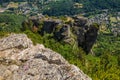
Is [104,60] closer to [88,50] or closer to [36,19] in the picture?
[88,50]

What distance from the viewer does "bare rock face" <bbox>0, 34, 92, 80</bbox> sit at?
34344 mm

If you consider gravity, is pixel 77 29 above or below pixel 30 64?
below

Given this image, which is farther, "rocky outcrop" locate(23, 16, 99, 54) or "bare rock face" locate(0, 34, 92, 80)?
"rocky outcrop" locate(23, 16, 99, 54)

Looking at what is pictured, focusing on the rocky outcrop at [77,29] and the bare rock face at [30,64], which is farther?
the rocky outcrop at [77,29]

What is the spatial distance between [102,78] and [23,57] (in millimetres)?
38493

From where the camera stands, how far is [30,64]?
3647cm

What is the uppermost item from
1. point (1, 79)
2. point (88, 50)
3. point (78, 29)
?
point (1, 79)

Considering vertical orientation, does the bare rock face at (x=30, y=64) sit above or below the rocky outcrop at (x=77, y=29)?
above

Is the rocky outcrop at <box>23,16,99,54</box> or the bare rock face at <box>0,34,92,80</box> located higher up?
Answer: the bare rock face at <box>0,34,92,80</box>

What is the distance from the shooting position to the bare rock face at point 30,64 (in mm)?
34344

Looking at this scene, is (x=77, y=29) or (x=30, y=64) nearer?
(x=30, y=64)

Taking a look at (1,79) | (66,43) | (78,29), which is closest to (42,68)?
(1,79)

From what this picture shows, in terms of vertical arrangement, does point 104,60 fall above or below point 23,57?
below

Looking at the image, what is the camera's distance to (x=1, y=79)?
114 feet
